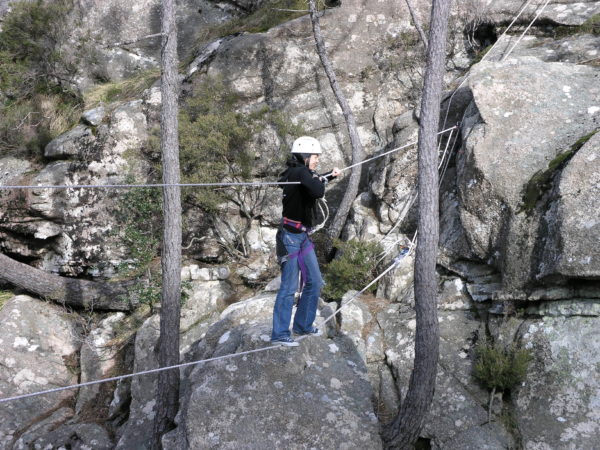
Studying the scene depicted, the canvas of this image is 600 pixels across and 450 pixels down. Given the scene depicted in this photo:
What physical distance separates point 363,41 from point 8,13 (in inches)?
405

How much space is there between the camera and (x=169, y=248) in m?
7.66

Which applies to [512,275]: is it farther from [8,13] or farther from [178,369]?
[8,13]

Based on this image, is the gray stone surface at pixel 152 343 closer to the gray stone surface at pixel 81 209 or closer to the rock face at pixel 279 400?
the rock face at pixel 279 400

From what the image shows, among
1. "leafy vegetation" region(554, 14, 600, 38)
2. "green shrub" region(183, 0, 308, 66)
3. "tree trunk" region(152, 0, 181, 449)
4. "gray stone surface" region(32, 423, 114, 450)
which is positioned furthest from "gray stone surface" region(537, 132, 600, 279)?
"green shrub" region(183, 0, 308, 66)

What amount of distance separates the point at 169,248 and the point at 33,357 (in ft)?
15.8

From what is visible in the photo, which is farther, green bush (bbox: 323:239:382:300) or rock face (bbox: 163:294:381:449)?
green bush (bbox: 323:239:382:300)

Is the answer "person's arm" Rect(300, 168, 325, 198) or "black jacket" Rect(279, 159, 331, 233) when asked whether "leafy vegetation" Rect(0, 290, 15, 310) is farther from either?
"person's arm" Rect(300, 168, 325, 198)

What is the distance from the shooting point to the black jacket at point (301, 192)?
573 cm

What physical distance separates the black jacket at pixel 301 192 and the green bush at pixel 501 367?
265 cm

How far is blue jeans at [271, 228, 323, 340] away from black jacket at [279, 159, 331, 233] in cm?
14

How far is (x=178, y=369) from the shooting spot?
25.7 ft

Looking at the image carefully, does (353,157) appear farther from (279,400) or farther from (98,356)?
(98,356)

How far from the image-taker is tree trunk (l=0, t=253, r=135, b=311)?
1120cm

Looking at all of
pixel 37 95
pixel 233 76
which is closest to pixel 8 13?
pixel 37 95
